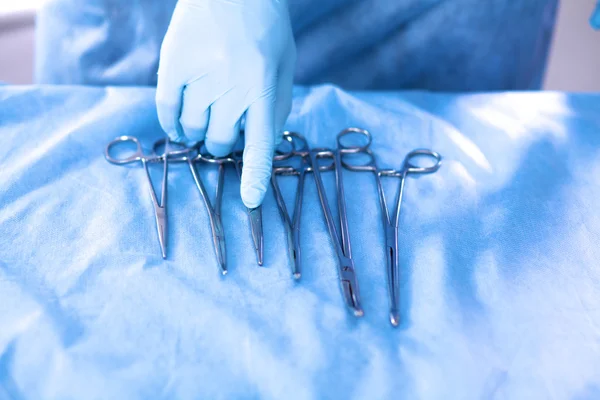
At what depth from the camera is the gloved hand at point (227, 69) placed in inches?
34.7

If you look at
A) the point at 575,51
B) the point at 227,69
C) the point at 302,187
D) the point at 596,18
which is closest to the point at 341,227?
the point at 302,187

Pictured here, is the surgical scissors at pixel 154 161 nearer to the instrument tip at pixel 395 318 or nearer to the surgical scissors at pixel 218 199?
the surgical scissors at pixel 218 199

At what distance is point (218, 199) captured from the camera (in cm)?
86

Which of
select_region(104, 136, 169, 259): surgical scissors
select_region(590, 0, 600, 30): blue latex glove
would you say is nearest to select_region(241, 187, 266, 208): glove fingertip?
select_region(104, 136, 169, 259): surgical scissors

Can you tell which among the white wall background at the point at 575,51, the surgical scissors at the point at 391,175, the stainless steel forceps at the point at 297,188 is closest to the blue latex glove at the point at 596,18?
the surgical scissors at the point at 391,175

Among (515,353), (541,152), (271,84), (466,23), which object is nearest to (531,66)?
(466,23)

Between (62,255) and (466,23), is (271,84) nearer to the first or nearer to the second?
(62,255)

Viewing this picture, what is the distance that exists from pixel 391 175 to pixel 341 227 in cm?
18

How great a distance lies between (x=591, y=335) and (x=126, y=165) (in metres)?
0.75

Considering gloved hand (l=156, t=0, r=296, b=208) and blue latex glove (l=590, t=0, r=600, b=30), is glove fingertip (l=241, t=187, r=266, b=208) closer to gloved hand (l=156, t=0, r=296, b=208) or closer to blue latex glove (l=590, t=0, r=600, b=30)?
gloved hand (l=156, t=0, r=296, b=208)

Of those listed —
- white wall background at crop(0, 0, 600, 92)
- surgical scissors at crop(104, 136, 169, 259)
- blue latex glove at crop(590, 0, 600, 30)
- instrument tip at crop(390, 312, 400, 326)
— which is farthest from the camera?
white wall background at crop(0, 0, 600, 92)

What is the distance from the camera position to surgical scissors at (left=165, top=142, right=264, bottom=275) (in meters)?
0.78

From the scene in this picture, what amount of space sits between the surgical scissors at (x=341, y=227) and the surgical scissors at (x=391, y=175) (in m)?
0.01

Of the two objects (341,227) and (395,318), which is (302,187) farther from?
(395,318)
